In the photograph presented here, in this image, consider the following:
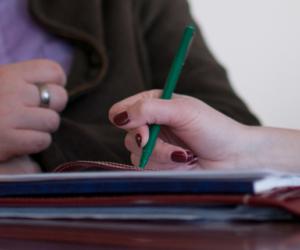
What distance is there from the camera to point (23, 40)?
0.88 meters

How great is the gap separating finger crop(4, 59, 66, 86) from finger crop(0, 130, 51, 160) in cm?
6

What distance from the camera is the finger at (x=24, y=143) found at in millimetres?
673

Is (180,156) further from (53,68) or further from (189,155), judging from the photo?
(53,68)

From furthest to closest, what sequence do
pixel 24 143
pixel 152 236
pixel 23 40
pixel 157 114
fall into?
pixel 23 40 < pixel 24 143 < pixel 157 114 < pixel 152 236

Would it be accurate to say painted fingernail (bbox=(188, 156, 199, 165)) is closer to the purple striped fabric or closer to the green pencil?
the green pencil

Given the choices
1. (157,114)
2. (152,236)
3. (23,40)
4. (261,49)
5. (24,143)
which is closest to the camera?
(152,236)

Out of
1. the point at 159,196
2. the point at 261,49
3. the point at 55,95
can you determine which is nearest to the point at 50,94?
the point at 55,95

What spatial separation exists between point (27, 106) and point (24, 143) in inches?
1.7

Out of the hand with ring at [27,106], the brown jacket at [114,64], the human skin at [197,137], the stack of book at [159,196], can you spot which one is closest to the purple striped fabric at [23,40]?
the brown jacket at [114,64]

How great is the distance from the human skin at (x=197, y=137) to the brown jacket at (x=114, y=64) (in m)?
0.23

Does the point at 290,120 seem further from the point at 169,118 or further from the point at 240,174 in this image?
the point at 240,174

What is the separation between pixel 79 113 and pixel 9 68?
191 millimetres

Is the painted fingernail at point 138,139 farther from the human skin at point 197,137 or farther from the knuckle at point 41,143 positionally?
the knuckle at point 41,143

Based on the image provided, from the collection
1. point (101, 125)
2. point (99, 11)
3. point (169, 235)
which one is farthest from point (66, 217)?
point (99, 11)
